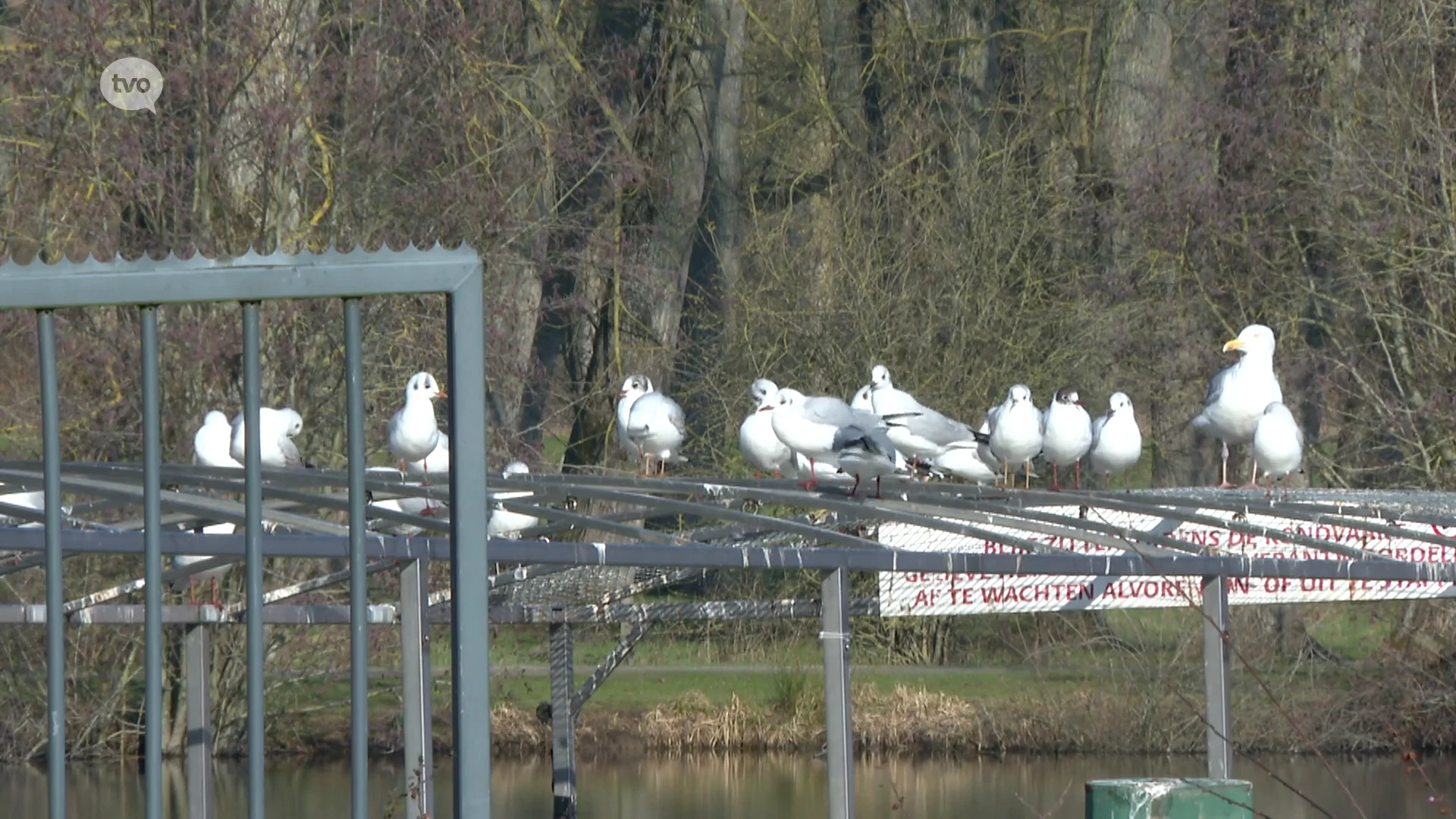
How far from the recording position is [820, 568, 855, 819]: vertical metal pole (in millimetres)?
7117

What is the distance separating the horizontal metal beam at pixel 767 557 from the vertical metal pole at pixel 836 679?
31 cm

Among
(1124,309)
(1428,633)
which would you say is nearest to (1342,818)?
(1428,633)

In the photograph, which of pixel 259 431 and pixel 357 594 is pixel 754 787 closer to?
pixel 357 594

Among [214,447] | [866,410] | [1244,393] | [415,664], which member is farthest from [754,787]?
[415,664]

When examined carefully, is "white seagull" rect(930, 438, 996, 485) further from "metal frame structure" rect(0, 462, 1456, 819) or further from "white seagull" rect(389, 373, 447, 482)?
"white seagull" rect(389, 373, 447, 482)

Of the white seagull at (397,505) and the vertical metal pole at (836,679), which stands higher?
the white seagull at (397,505)

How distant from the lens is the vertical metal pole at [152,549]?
3.49 metres

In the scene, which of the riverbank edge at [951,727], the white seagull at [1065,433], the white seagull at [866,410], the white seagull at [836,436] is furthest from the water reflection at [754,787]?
the white seagull at [836,436]

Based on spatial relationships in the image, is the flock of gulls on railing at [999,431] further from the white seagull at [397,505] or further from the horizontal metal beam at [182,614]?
the horizontal metal beam at [182,614]

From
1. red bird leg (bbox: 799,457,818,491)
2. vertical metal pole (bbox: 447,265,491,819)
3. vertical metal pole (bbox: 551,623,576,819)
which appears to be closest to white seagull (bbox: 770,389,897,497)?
red bird leg (bbox: 799,457,818,491)

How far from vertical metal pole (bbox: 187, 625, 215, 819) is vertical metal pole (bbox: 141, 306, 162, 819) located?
5.44m

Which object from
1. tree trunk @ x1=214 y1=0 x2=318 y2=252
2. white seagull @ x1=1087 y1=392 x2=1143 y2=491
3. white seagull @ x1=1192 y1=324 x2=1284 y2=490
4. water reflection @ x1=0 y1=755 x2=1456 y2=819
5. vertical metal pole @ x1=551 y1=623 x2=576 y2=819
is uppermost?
tree trunk @ x1=214 y1=0 x2=318 y2=252

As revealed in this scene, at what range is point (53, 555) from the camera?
3.60 metres

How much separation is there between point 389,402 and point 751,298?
405cm
